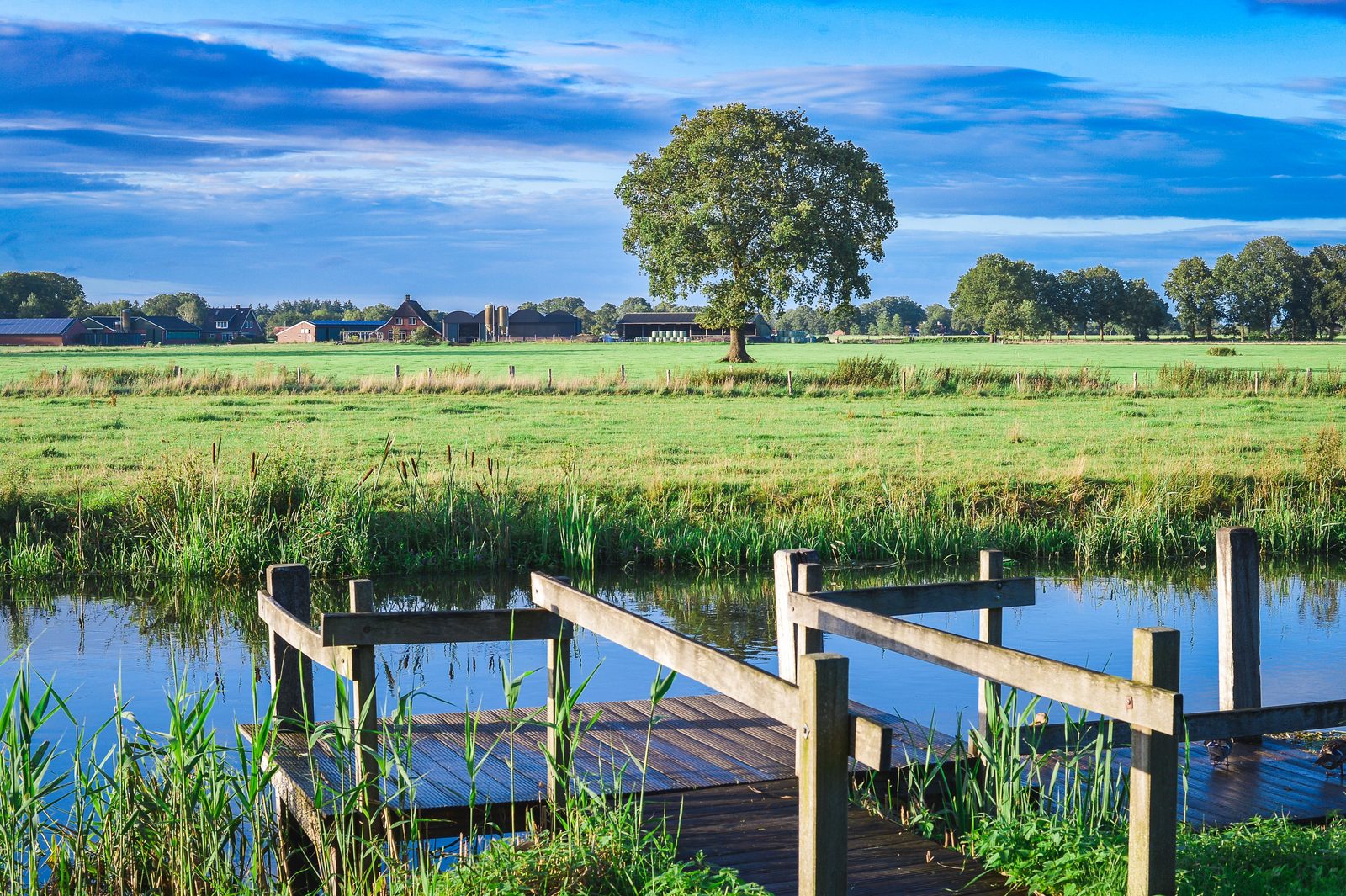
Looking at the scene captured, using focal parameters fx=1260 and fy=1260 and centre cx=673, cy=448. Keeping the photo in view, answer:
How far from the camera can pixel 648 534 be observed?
16.9 metres

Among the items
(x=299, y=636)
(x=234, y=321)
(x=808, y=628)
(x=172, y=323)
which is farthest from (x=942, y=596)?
(x=234, y=321)

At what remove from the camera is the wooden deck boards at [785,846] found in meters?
5.34

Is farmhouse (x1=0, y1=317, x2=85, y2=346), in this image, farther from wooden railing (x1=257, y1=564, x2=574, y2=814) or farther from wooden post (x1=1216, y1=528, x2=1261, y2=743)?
wooden post (x1=1216, y1=528, x2=1261, y2=743)

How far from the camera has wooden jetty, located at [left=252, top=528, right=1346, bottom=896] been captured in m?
4.31

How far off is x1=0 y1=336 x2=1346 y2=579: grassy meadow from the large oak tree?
2530cm

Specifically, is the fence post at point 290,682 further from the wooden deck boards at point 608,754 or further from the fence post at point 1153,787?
the fence post at point 1153,787

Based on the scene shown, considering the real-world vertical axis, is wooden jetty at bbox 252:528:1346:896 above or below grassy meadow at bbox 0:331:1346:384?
below

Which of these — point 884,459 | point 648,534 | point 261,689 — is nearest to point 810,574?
point 261,689

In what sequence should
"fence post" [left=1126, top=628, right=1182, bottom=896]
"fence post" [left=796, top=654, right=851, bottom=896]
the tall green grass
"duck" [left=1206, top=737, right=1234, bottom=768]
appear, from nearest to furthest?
"fence post" [left=796, top=654, right=851, bottom=896]
"fence post" [left=1126, top=628, right=1182, bottom=896]
"duck" [left=1206, top=737, right=1234, bottom=768]
the tall green grass

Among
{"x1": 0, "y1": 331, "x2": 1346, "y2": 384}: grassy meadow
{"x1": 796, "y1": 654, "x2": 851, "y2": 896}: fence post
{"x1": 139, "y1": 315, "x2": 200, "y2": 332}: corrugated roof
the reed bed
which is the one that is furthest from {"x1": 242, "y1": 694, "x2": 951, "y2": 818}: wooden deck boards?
{"x1": 139, "y1": 315, "x2": 200, "y2": 332}: corrugated roof

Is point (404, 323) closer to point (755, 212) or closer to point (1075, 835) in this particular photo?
point (755, 212)

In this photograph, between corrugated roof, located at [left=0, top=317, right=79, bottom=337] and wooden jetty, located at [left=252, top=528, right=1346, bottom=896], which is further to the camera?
corrugated roof, located at [left=0, top=317, right=79, bottom=337]

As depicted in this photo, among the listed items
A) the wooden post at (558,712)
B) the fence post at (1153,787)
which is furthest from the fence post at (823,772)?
the wooden post at (558,712)

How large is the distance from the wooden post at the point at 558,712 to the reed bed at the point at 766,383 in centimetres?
3427
